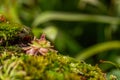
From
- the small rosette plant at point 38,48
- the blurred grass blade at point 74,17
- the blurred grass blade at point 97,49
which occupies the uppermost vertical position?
the blurred grass blade at point 74,17

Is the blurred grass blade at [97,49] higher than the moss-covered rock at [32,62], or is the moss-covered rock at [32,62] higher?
the moss-covered rock at [32,62]

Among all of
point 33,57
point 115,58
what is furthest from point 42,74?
point 115,58

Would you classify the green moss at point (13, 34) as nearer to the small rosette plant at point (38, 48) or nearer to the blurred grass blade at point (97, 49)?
the small rosette plant at point (38, 48)

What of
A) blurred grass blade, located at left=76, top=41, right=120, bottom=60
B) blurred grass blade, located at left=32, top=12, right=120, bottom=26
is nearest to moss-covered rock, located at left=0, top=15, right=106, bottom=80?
blurred grass blade, located at left=76, top=41, right=120, bottom=60

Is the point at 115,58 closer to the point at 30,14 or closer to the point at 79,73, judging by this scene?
the point at 30,14

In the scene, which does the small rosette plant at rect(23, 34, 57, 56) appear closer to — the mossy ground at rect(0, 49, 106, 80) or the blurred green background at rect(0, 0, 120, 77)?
the mossy ground at rect(0, 49, 106, 80)

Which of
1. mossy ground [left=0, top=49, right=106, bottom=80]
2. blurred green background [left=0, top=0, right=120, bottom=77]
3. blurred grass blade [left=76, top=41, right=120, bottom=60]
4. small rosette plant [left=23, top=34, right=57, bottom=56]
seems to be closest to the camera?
mossy ground [left=0, top=49, right=106, bottom=80]

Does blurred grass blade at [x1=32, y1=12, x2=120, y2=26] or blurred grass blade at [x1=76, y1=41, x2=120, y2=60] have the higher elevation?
blurred grass blade at [x1=32, y1=12, x2=120, y2=26]

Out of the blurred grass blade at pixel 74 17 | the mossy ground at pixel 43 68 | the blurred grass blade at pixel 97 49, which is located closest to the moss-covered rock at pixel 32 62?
the mossy ground at pixel 43 68
